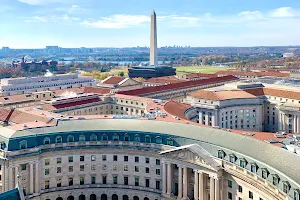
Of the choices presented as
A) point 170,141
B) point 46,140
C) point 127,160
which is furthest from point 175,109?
point 46,140

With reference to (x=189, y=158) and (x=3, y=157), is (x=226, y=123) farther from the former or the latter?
(x=3, y=157)

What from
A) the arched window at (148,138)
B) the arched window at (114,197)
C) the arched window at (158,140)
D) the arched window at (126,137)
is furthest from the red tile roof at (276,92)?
the arched window at (114,197)

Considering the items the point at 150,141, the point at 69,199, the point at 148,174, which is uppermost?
the point at 150,141

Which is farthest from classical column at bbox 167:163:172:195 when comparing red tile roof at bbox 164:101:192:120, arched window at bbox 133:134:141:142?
red tile roof at bbox 164:101:192:120

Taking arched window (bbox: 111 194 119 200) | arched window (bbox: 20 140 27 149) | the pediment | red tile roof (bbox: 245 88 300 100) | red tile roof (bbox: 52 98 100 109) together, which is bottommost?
arched window (bbox: 111 194 119 200)

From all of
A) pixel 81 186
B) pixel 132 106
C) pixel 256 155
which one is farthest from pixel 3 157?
pixel 132 106

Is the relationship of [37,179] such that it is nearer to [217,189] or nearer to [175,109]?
[217,189]

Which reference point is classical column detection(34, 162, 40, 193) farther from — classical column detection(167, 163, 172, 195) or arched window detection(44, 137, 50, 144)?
classical column detection(167, 163, 172, 195)
